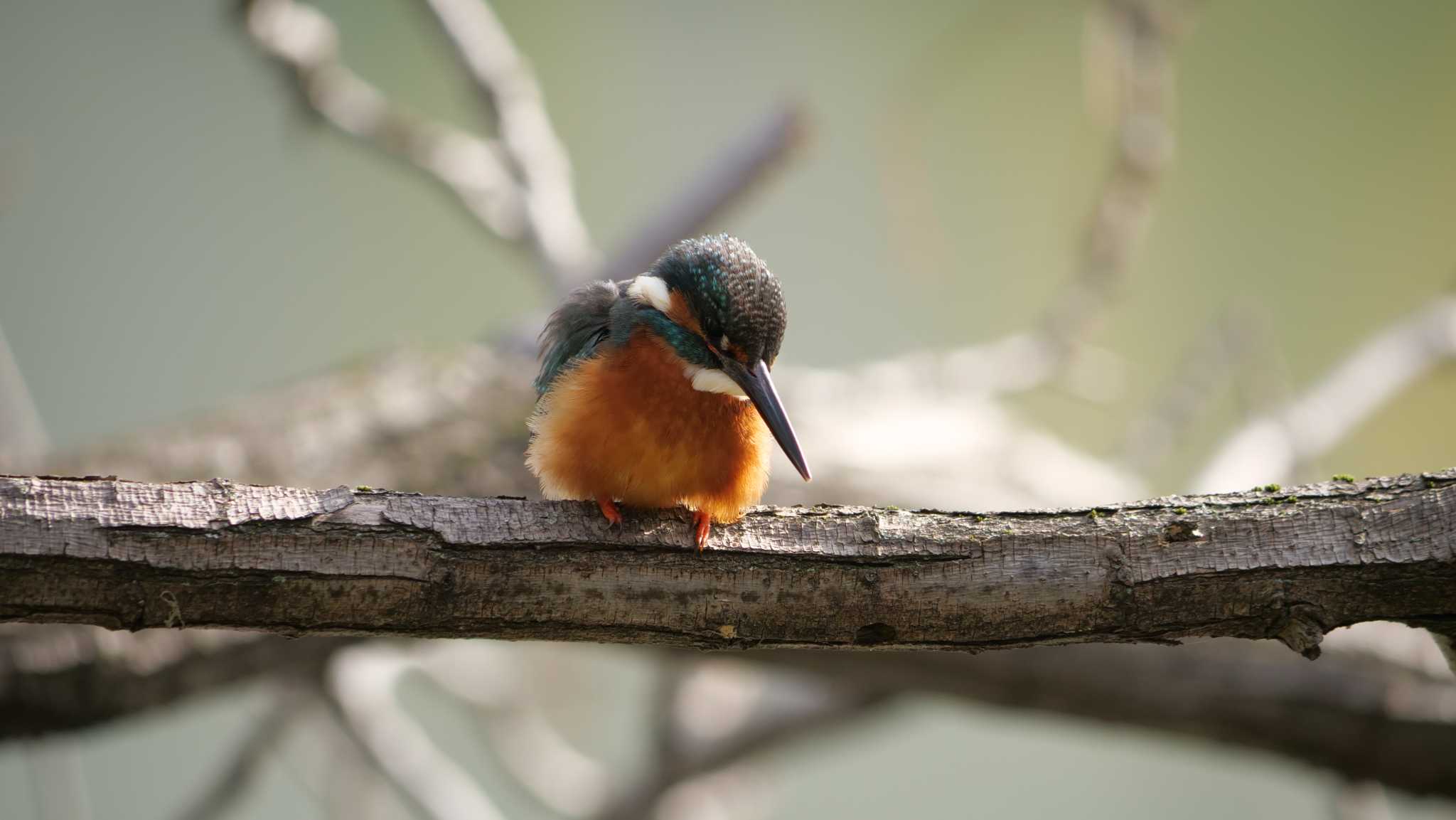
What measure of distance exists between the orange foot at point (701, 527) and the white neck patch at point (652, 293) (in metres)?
0.41

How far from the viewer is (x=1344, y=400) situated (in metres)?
4.09

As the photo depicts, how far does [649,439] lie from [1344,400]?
11.1 ft

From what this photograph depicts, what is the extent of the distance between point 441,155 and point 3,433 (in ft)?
5.47

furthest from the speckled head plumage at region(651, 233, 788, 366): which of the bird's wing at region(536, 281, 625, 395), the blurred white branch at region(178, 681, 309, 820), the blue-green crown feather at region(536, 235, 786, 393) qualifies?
the blurred white branch at region(178, 681, 309, 820)

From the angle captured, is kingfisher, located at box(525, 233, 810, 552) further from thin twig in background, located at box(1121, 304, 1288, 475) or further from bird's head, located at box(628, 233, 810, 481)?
thin twig in background, located at box(1121, 304, 1288, 475)

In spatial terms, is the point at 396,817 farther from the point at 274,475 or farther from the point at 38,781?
the point at 274,475

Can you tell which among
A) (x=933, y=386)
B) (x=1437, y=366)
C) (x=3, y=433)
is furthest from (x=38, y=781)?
(x=1437, y=366)

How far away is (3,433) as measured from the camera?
3.45 m

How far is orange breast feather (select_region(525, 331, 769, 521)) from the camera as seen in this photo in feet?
5.75

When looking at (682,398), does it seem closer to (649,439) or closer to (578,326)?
(649,439)

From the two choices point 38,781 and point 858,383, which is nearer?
point 38,781

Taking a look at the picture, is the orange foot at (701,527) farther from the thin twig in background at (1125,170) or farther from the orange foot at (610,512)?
the thin twig in background at (1125,170)

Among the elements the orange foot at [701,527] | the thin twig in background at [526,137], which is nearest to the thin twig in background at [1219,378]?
the thin twig in background at [526,137]

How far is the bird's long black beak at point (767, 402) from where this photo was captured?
1767 millimetres
